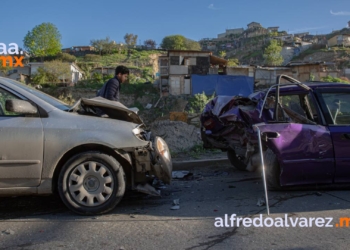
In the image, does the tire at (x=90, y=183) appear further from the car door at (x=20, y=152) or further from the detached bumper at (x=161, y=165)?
the detached bumper at (x=161, y=165)

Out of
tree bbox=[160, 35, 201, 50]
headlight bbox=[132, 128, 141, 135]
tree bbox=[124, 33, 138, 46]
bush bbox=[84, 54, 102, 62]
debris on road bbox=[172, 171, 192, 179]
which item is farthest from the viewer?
tree bbox=[124, 33, 138, 46]

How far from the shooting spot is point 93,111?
4652 mm

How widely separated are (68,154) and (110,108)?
2.73 feet

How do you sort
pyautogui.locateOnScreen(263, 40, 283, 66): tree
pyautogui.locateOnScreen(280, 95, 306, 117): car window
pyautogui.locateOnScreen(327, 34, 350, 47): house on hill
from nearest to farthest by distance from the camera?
pyautogui.locateOnScreen(280, 95, 306, 117): car window → pyautogui.locateOnScreen(263, 40, 283, 66): tree → pyautogui.locateOnScreen(327, 34, 350, 47): house on hill

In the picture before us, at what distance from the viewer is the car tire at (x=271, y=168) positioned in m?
4.84

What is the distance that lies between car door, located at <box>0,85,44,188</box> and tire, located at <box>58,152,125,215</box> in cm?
32

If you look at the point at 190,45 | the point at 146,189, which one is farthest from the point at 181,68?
the point at 190,45

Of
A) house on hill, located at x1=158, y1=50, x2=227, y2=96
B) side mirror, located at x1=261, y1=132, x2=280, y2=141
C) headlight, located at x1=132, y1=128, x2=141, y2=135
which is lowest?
side mirror, located at x1=261, y1=132, x2=280, y2=141

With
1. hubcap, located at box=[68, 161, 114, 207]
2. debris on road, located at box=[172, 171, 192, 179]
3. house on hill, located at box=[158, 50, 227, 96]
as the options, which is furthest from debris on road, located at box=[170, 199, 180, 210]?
house on hill, located at box=[158, 50, 227, 96]

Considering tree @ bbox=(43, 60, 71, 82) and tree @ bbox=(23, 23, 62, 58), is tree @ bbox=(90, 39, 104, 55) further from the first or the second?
tree @ bbox=(43, 60, 71, 82)

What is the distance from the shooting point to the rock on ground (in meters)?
8.68

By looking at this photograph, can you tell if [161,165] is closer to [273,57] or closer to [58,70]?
[58,70]

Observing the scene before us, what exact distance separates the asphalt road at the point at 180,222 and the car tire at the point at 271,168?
0.55 feet

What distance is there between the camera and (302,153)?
4.68 meters
